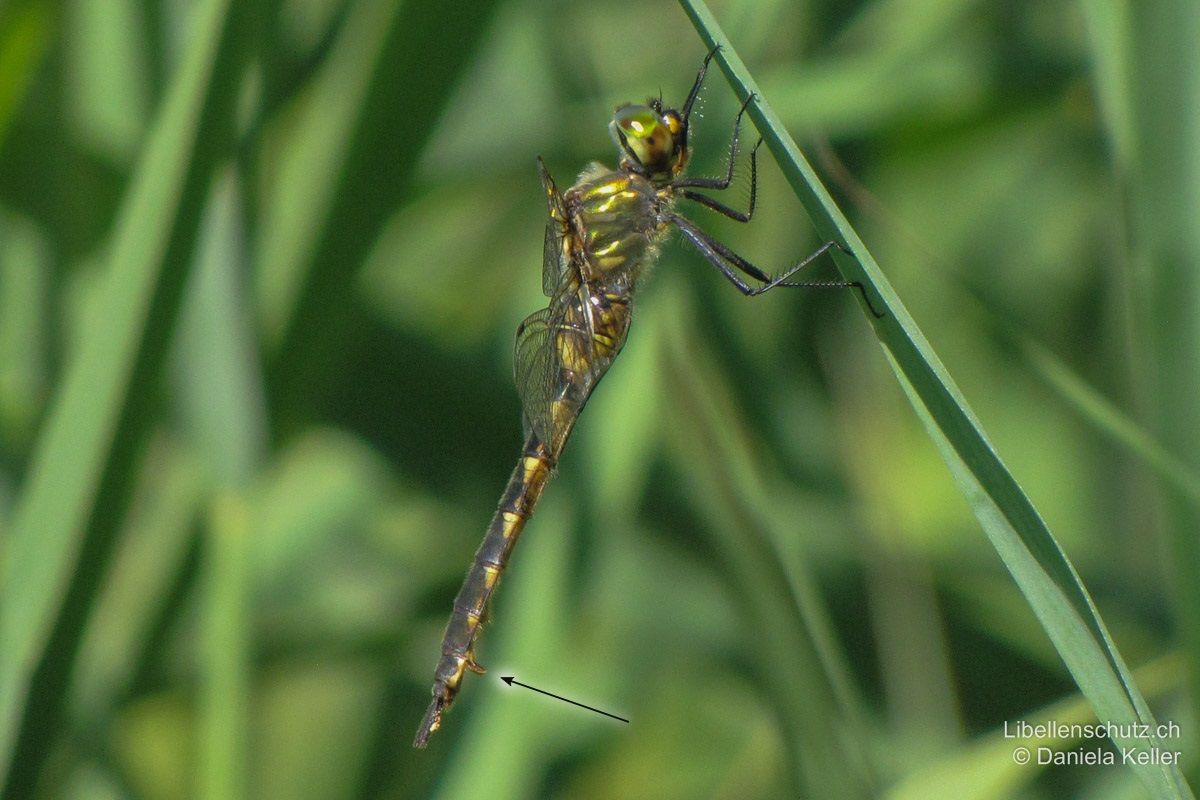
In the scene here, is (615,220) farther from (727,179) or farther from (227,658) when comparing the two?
(227,658)

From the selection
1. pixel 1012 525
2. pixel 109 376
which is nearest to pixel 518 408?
pixel 109 376

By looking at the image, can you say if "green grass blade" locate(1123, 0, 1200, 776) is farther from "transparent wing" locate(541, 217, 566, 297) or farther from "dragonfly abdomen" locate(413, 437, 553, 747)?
"transparent wing" locate(541, 217, 566, 297)

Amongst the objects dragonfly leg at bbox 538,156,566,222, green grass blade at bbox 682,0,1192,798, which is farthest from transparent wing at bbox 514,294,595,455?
Answer: green grass blade at bbox 682,0,1192,798

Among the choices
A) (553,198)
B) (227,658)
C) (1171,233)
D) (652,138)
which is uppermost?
(652,138)

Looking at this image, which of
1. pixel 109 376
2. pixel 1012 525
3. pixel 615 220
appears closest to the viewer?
pixel 1012 525

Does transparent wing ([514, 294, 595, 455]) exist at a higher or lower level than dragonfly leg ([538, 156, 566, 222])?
lower

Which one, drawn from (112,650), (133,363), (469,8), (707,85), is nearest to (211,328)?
(133,363)
